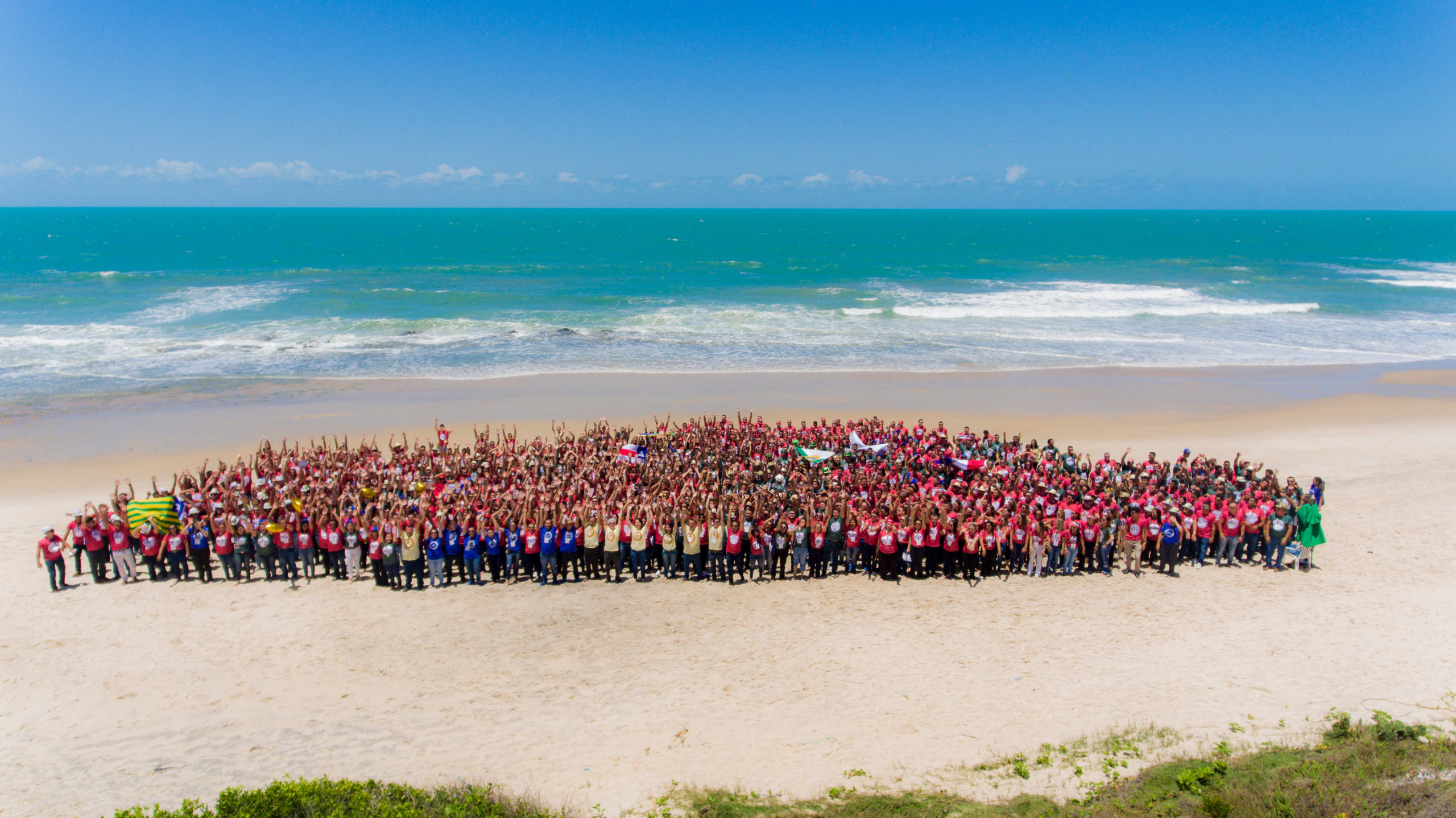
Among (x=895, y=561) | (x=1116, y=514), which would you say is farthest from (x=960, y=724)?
(x=1116, y=514)

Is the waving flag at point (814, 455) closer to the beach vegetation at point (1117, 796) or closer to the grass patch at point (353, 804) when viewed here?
the beach vegetation at point (1117, 796)

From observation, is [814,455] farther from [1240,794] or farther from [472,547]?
[1240,794]

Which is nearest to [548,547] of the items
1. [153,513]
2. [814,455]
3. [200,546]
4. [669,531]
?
[669,531]

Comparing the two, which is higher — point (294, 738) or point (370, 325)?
point (370, 325)

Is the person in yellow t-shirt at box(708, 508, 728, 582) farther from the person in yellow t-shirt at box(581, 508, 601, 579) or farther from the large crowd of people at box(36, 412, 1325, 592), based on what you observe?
the person in yellow t-shirt at box(581, 508, 601, 579)

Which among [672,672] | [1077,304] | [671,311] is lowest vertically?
[672,672]

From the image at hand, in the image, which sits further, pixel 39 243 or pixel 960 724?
pixel 39 243

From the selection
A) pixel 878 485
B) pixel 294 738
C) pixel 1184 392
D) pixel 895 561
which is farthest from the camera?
pixel 1184 392

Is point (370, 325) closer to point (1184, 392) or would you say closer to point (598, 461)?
point (598, 461)
